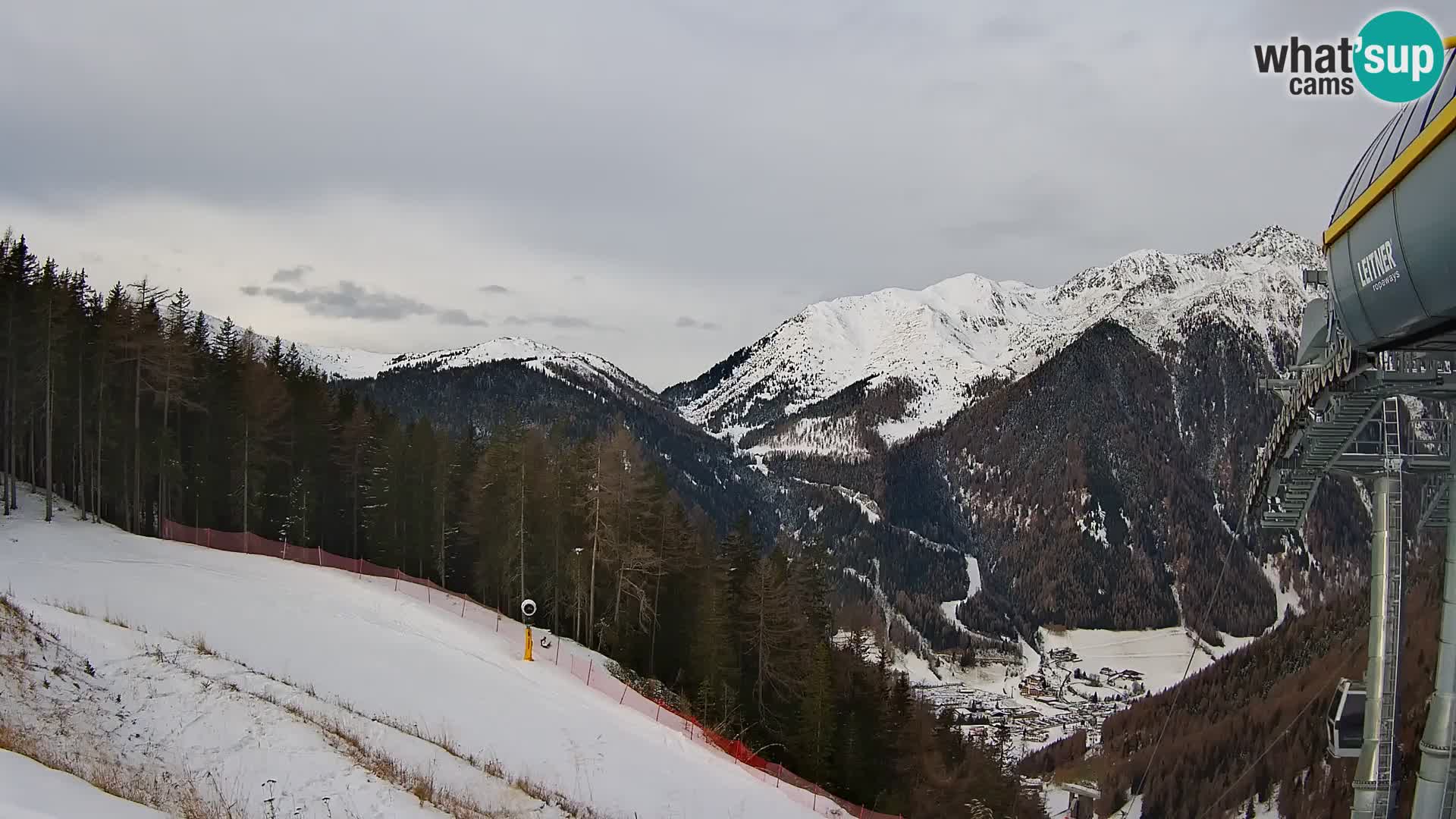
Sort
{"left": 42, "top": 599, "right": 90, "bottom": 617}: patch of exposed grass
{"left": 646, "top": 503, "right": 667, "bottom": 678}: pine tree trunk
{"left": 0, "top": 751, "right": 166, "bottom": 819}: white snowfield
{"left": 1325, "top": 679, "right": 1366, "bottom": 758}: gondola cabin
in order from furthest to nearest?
{"left": 646, "top": 503, "right": 667, "bottom": 678}: pine tree trunk, {"left": 42, "top": 599, "right": 90, "bottom": 617}: patch of exposed grass, {"left": 1325, "top": 679, "right": 1366, "bottom": 758}: gondola cabin, {"left": 0, "top": 751, "right": 166, "bottom": 819}: white snowfield

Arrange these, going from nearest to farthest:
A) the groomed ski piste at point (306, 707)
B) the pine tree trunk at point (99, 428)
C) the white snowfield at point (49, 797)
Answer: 1. the white snowfield at point (49, 797)
2. the groomed ski piste at point (306, 707)
3. the pine tree trunk at point (99, 428)

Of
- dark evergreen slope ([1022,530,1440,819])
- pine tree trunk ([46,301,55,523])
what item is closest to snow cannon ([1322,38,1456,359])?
dark evergreen slope ([1022,530,1440,819])

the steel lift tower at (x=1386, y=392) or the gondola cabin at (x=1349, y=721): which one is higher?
the steel lift tower at (x=1386, y=392)

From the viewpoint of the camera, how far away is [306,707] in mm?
15344

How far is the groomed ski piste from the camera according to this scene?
11883 millimetres

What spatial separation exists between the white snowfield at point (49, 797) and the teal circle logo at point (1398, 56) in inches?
645

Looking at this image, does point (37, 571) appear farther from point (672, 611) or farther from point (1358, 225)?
point (1358, 225)

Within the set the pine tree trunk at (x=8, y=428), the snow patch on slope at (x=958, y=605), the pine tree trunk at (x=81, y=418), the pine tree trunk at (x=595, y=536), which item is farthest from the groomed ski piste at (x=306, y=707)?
the snow patch on slope at (x=958, y=605)

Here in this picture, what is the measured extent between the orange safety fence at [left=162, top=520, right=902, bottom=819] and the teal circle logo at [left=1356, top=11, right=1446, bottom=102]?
55.4 feet

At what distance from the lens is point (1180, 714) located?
65812 mm

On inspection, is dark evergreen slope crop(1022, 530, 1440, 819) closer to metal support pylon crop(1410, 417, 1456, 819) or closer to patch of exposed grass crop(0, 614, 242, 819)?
metal support pylon crop(1410, 417, 1456, 819)

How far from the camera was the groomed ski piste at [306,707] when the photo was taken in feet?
39.0

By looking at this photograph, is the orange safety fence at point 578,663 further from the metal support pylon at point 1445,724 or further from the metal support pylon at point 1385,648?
the metal support pylon at point 1445,724

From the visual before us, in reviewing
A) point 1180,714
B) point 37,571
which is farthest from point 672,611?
point 1180,714
